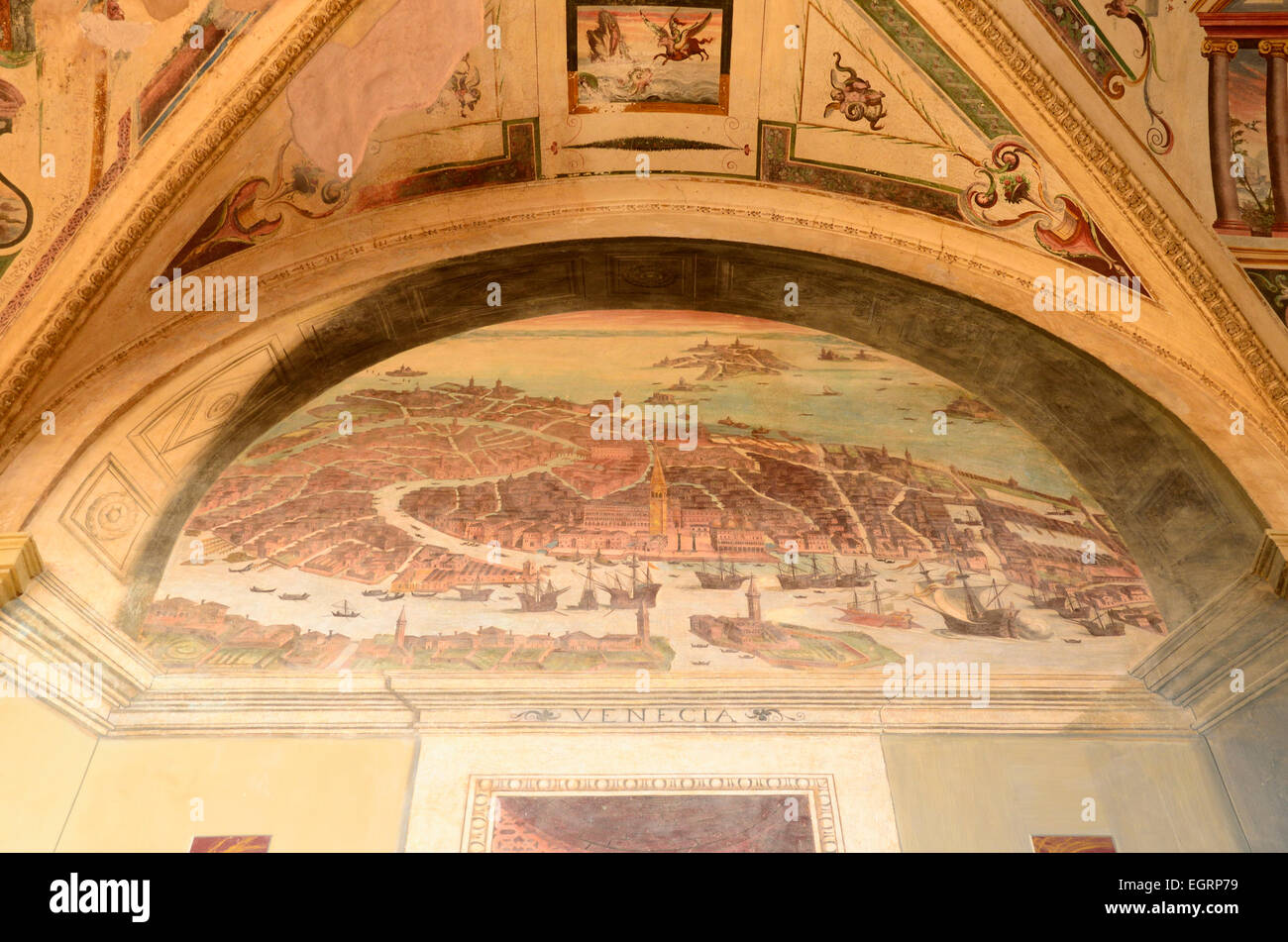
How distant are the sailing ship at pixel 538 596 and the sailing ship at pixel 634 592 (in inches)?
11.8

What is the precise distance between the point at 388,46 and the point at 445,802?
16.3ft

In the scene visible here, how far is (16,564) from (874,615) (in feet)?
15.6

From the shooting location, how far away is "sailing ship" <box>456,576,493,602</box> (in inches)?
283

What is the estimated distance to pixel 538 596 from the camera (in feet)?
23.8

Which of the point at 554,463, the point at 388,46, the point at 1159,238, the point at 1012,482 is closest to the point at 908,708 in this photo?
the point at 1012,482

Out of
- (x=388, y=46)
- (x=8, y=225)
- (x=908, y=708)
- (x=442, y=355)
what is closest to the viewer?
(x=908, y=708)

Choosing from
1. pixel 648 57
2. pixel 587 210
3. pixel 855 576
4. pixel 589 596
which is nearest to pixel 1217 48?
pixel 648 57

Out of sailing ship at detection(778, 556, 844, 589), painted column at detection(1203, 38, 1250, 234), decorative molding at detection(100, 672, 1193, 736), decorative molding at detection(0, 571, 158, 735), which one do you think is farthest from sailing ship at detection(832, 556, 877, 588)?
decorative molding at detection(0, 571, 158, 735)

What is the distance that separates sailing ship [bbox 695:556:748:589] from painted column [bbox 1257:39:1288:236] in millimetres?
4222

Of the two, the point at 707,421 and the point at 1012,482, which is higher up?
the point at 707,421

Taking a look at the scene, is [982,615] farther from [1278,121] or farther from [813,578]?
[1278,121]

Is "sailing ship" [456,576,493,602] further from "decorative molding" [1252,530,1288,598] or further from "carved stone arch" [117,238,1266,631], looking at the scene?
"decorative molding" [1252,530,1288,598]

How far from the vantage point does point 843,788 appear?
20.5 feet

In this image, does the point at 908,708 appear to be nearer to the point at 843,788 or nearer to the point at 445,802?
the point at 843,788
